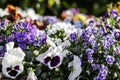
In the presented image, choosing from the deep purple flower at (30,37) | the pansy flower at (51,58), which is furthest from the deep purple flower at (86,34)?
the deep purple flower at (30,37)

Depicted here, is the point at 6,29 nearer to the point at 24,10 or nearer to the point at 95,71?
the point at 95,71

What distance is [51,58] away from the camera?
13.0ft

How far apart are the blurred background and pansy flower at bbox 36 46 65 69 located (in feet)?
10.4

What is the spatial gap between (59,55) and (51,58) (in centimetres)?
7

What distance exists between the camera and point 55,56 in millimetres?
3953

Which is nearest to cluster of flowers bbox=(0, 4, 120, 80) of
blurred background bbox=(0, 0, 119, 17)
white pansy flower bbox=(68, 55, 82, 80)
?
white pansy flower bbox=(68, 55, 82, 80)

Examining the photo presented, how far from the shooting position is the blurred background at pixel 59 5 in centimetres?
731

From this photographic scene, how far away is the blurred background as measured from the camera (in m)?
7.31

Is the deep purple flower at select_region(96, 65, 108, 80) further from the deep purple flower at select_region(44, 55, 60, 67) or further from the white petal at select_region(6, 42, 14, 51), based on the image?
the white petal at select_region(6, 42, 14, 51)

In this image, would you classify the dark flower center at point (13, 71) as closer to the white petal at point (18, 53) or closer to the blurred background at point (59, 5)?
the white petal at point (18, 53)

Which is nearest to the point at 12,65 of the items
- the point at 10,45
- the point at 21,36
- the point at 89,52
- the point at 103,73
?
the point at 10,45

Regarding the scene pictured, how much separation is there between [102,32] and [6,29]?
2.79ft

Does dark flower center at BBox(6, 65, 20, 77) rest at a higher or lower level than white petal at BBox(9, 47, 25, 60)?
lower

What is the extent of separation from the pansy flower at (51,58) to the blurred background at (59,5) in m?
3.17
